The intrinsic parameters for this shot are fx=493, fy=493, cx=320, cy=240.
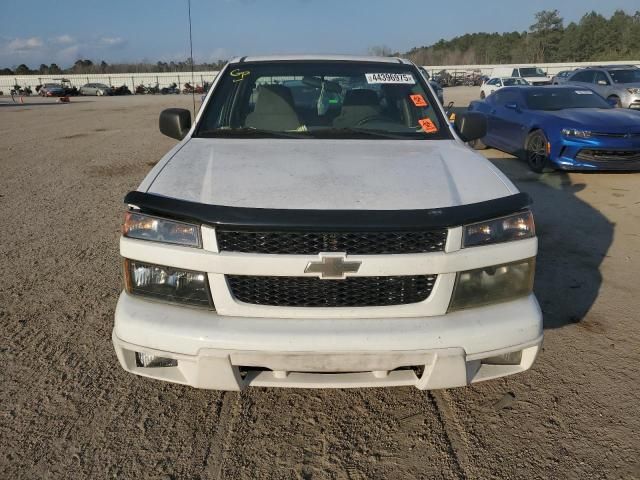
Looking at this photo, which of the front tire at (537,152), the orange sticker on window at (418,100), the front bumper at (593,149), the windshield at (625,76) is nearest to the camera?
the orange sticker on window at (418,100)

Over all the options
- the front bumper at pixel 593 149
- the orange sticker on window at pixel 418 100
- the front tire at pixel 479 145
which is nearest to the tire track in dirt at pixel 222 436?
the orange sticker on window at pixel 418 100

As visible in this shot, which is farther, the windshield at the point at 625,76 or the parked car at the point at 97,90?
the parked car at the point at 97,90

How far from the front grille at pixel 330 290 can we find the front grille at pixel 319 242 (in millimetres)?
121

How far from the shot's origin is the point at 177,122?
11.5 feet

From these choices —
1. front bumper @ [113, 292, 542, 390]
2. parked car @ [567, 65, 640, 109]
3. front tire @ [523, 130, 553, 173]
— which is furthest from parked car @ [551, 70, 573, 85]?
front bumper @ [113, 292, 542, 390]

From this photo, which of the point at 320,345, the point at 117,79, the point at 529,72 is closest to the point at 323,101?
the point at 320,345

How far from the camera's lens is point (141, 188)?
227cm

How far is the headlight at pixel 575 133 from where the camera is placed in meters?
7.39

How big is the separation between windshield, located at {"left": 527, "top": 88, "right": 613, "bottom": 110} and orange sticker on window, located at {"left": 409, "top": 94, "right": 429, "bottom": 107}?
6.02 meters

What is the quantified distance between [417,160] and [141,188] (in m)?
1.42

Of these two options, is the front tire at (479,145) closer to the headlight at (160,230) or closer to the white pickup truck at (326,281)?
the white pickup truck at (326,281)

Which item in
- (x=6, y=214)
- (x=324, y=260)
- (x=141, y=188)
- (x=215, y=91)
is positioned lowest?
(x=6, y=214)

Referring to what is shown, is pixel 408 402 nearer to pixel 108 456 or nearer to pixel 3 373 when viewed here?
pixel 108 456

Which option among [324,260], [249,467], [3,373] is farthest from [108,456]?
[324,260]
